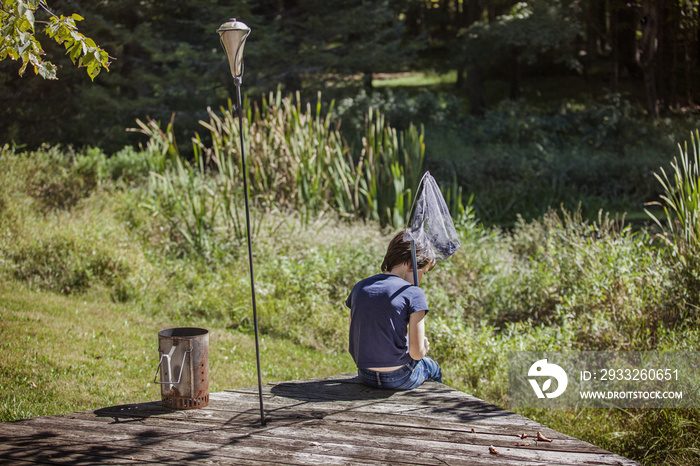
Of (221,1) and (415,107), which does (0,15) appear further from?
(415,107)

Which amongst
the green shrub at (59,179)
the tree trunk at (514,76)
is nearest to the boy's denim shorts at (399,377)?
the green shrub at (59,179)

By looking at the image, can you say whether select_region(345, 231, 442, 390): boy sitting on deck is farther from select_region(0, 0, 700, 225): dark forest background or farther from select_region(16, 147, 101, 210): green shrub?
select_region(0, 0, 700, 225): dark forest background

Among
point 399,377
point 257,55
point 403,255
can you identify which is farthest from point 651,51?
point 399,377

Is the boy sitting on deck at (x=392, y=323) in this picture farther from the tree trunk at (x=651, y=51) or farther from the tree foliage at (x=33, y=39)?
the tree trunk at (x=651, y=51)

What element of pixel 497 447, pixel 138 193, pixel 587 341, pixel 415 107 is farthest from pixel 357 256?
pixel 415 107

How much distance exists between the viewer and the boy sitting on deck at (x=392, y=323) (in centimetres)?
323

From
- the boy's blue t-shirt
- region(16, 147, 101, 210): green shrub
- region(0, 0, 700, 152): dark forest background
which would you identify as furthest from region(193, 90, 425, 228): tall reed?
region(0, 0, 700, 152): dark forest background

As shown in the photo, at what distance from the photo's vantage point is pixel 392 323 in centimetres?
326

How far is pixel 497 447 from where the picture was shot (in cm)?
272

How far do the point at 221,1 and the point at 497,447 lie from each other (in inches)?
550

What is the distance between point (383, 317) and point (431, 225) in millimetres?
529

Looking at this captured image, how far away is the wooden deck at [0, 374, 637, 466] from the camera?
2.60 metres

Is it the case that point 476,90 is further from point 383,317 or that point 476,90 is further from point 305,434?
point 305,434

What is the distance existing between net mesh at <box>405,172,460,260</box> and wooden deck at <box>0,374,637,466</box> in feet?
2.64
